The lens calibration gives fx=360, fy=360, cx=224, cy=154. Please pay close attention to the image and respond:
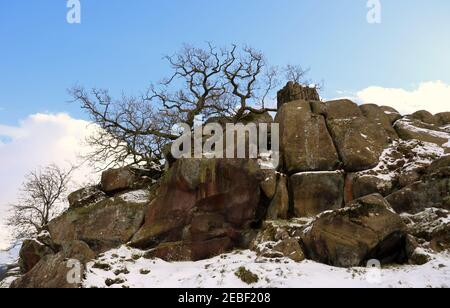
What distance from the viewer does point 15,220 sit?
33.2 m

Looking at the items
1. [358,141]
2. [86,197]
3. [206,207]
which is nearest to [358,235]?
[358,141]

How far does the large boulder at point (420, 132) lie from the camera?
20344 millimetres

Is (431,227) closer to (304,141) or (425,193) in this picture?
(425,193)

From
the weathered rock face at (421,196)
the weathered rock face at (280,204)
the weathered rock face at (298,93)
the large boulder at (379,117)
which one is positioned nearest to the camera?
the weathered rock face at (421,196)

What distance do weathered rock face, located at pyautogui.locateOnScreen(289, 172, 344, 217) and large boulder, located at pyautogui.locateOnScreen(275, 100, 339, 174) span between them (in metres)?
0.67

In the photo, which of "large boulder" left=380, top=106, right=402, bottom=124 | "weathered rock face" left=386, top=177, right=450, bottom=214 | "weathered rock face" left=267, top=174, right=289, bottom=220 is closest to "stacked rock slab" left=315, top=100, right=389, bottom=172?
"large boulder" left=380, top=106, right=402, bottom=124

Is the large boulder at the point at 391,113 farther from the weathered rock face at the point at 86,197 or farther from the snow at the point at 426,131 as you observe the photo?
the weathered rock face at the point at 86,197

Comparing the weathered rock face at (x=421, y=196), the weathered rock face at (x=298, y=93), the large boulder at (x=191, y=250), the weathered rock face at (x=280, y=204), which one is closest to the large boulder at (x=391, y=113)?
the weathered rock face at (x=298, y=93)

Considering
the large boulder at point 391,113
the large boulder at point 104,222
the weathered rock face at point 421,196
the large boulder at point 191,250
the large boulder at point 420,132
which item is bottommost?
the large boulder at point 191,250

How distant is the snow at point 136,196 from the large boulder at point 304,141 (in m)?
7.96

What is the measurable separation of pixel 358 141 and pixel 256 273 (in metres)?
10.4

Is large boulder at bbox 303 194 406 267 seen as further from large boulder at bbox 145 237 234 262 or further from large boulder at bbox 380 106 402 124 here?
large boulder at bbox 380 106 402 124

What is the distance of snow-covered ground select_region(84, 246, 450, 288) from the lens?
37.6ft
